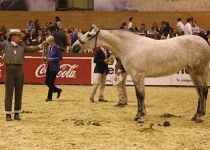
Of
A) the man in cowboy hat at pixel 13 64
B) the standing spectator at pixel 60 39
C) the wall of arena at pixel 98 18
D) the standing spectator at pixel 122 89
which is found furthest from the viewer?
the wall of arena at pixel 98 18

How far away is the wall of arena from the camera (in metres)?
31.7

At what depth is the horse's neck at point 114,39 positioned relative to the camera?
1210 centimetres

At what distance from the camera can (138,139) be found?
383 inches

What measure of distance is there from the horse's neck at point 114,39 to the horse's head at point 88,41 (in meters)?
0.12

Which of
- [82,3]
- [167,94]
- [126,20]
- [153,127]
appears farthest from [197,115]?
[82,3]

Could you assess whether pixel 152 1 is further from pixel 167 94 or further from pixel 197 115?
pixel 197 115

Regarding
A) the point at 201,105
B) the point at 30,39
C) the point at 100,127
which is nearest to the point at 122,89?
the point at 201,105

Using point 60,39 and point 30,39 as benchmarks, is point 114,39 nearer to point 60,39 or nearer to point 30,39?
point 60,39

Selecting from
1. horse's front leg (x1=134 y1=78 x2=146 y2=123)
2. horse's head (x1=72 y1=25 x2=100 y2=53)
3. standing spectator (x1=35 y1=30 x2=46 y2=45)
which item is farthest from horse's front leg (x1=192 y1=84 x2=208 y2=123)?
standing spectator (x1=35 y1=30 x2=46 y2=45)

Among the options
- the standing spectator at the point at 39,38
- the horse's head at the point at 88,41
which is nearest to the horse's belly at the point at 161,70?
the horse's head at the point at 88,41

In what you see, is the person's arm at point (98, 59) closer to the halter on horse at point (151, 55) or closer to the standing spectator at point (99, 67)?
the standing spectator at point (99, 67)

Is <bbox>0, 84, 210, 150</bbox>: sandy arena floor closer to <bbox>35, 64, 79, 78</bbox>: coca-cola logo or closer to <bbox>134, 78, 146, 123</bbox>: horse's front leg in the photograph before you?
<bbox>134, 78, 146, 123</bbox>: horse's front leg

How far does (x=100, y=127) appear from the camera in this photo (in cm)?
1103

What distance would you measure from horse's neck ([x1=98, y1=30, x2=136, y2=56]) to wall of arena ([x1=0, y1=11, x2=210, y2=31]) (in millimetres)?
19948
